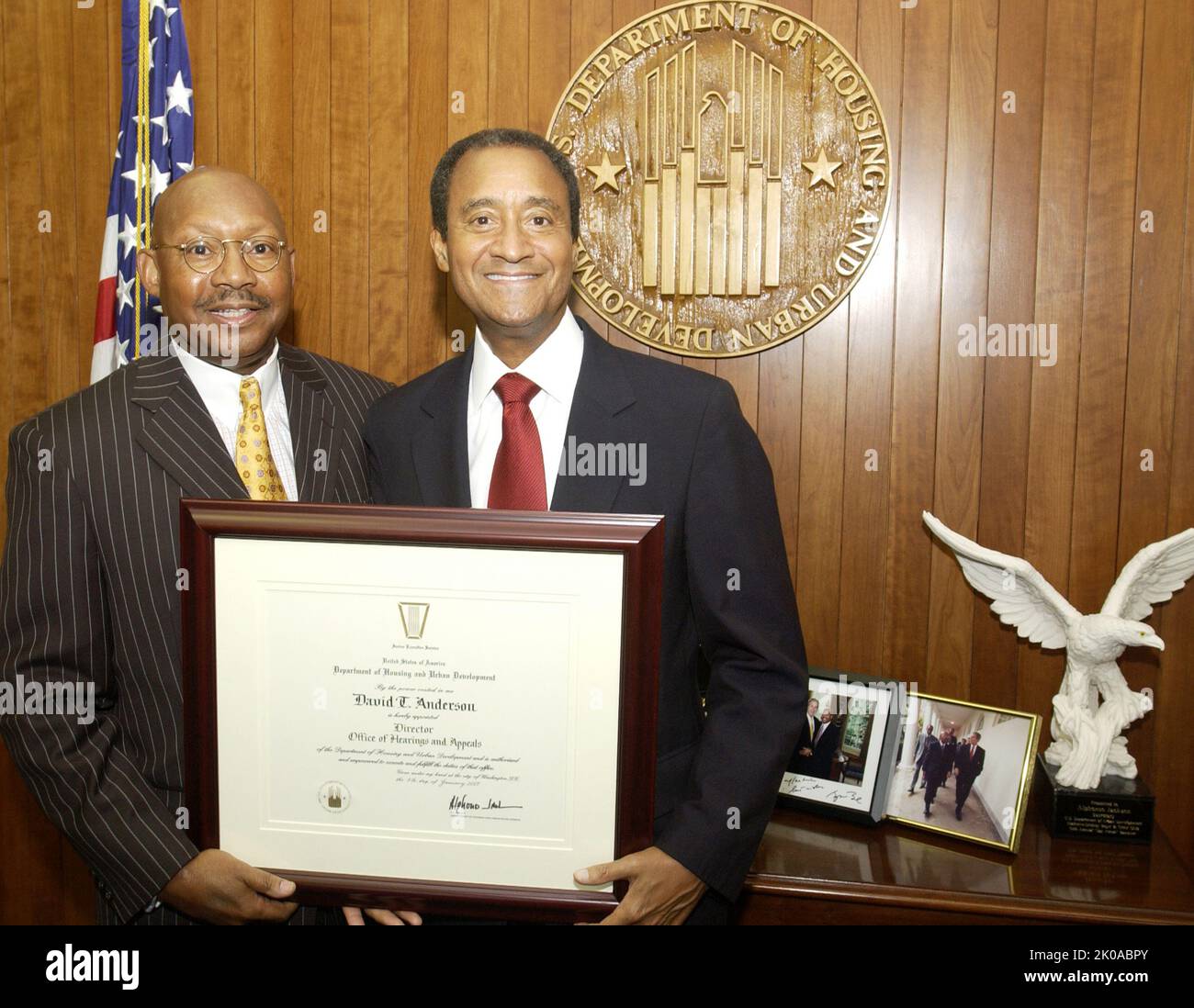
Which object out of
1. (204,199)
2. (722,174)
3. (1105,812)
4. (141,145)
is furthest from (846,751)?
(141,145)

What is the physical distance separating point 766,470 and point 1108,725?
1.17 metres

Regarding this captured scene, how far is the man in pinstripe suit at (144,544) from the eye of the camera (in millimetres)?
1399

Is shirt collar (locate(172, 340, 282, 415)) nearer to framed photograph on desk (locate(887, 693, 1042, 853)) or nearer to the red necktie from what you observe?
the red necktie

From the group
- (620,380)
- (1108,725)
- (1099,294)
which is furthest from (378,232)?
(1108,725)

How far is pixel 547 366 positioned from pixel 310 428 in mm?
469

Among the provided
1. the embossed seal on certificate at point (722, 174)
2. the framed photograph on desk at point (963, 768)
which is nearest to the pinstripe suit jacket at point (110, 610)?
the embossed seal on certificate at point (722, 174)

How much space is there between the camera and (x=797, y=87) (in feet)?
7.80

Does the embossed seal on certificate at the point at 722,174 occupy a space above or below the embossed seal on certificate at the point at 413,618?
above

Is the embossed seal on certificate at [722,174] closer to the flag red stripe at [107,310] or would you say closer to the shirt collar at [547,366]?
the shirt collar at [547,366]

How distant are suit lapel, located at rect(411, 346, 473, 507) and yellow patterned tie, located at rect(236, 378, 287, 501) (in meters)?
0.25

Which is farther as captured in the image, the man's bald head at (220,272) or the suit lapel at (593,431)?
the man's bald head at (220,272)

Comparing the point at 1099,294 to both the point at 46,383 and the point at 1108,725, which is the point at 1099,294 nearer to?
the point at 1108,725

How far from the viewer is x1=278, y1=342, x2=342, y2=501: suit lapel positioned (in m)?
1.69

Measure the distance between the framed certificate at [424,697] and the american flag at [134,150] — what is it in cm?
144
